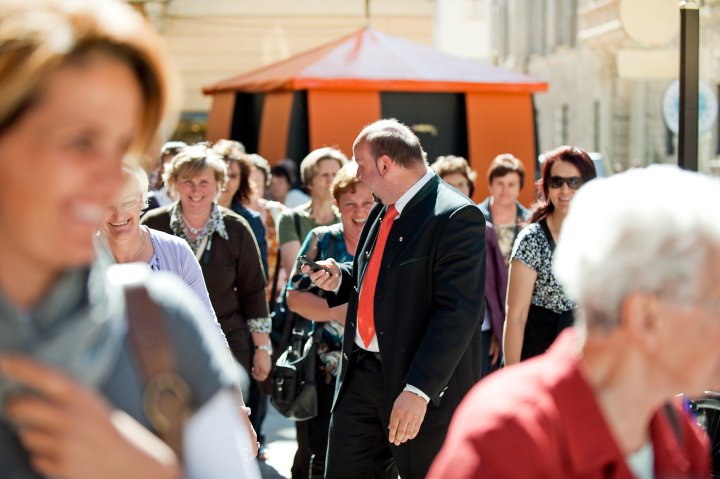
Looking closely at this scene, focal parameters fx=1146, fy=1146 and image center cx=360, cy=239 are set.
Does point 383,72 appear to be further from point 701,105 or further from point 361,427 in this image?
point 361,427

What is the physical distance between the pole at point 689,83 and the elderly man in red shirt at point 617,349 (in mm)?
4826

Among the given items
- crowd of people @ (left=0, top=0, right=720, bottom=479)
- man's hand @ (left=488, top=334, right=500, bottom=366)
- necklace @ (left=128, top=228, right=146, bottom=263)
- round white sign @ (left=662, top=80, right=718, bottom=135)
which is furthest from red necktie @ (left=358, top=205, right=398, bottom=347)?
round white sign @ (left=662, top=80, right=718, bottom=135)

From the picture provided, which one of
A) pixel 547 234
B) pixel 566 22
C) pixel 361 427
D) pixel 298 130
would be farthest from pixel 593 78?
pixel 361 427

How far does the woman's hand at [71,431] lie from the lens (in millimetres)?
1624

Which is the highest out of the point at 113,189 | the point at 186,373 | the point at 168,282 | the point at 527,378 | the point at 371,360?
the point at 113,189

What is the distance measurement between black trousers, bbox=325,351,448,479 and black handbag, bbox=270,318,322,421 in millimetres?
1002

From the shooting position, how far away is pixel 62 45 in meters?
1.67

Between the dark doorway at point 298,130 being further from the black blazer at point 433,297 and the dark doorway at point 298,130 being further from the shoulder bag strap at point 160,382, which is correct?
the shoulder bag strap at point 160,382

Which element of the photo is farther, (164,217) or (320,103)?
(320,103)

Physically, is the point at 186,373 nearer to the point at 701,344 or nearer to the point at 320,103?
the point at 701,344

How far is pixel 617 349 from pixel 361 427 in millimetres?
3310

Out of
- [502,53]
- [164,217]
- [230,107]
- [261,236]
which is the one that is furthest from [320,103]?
[502,53]

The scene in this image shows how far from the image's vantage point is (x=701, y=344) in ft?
6.79

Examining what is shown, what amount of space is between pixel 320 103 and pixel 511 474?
1270cm
